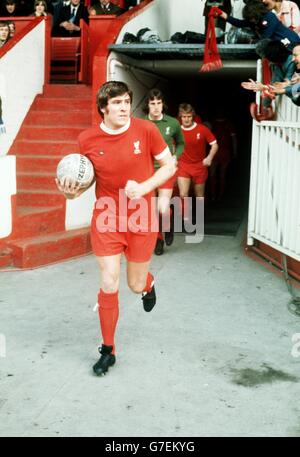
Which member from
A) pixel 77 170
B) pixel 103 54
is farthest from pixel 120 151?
pixel 103 54

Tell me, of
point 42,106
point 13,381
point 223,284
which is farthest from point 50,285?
point 42,106

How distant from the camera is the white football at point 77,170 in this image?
13.9 feet

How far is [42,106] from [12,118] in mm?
759

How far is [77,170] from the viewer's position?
4.25 m

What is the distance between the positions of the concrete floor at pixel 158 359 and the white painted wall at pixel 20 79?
304 cm

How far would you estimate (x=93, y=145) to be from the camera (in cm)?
443

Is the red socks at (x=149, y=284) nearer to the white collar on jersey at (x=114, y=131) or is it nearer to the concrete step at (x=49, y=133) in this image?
the white collar on jersey at (x=114, y=131)

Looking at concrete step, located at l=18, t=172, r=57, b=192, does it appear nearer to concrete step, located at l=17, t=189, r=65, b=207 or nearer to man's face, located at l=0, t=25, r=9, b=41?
concrete step, located at l=17, t=189, r=65, b=207

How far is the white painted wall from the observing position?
357 inches

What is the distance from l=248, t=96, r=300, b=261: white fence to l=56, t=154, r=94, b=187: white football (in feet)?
9.53

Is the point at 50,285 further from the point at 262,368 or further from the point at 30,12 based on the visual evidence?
the point at 30,12

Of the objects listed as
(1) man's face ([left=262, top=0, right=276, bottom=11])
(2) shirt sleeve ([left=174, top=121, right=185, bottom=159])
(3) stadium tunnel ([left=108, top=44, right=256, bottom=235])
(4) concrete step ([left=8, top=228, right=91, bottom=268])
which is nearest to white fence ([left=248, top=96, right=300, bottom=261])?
(2) shirt sleeve ([left=174, top=121, right=185, bottom=159])

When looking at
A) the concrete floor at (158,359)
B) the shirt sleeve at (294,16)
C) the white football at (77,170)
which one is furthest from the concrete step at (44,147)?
the white football at (77,170)

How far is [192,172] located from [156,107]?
174 centimetres
